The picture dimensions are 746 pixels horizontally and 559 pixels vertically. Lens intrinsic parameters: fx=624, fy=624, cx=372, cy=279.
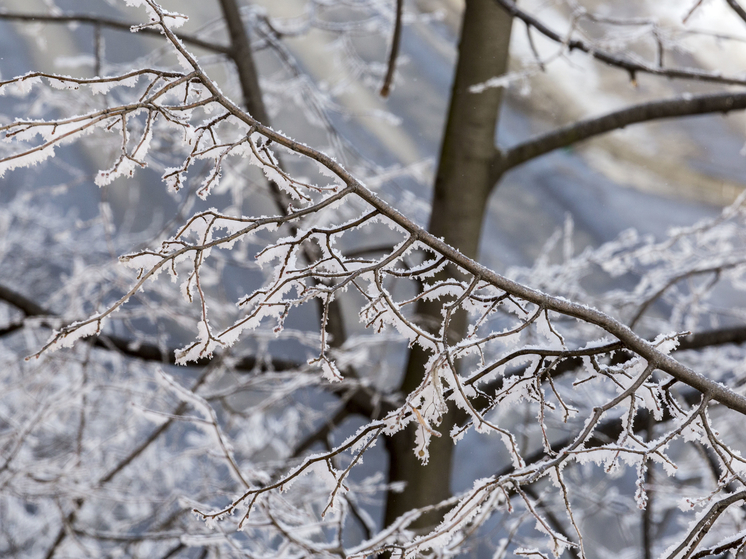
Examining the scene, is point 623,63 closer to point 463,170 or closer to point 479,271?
point 463,170

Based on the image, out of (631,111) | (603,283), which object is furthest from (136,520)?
(603,283)

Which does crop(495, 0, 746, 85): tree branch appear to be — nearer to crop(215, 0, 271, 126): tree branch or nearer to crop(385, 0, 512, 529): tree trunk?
crop(385, 0, 512, 529): tree trunk

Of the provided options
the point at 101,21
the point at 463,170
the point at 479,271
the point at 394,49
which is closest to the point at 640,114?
the point at 463,170

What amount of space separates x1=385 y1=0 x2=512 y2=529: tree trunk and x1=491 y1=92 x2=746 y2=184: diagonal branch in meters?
0.10

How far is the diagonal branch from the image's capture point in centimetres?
122

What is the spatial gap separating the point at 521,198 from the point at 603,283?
884 mm

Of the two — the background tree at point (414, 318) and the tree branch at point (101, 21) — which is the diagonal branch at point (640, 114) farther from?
the tree branch at point (101, 21)

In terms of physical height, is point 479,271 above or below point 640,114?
below

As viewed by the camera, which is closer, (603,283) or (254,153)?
(254,153)

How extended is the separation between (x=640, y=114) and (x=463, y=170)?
360 millimetres

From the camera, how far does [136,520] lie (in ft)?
4.42

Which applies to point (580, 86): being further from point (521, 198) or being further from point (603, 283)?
point (603, 283)

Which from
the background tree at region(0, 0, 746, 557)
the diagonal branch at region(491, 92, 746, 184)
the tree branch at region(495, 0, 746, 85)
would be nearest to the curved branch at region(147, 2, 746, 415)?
the background tree at region(0, 0, 746, 557)

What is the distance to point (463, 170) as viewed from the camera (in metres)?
1.31
